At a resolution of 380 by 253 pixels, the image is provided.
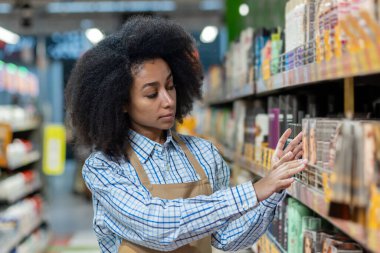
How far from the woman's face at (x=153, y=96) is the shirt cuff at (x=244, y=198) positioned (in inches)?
20.7

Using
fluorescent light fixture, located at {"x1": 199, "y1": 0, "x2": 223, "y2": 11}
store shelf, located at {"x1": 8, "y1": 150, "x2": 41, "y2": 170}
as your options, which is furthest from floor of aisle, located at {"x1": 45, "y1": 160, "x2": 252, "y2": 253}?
fluorescent light fixture, located at {"x1": 199, "y1": 0, "x2": 223, "y2": 11}

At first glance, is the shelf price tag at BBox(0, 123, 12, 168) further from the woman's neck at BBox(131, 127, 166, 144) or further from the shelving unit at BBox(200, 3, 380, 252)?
the woman's neck at BBox(131, 127, 166, 144)

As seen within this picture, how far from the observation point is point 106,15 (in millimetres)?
13531

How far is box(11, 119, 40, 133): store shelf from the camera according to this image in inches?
309

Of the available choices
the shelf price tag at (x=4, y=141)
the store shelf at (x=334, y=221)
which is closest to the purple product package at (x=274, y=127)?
the store shelf at (x=334, y=221)

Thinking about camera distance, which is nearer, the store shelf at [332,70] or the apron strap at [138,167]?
the store shelf at [332,70]

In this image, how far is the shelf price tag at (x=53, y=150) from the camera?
11.6 metres

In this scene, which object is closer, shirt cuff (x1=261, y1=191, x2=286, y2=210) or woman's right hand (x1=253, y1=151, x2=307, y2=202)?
woman's right hand (x1=253, y1=151, x2=307, y2=202)

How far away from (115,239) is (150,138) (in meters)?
0.43

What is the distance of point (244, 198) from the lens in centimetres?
209

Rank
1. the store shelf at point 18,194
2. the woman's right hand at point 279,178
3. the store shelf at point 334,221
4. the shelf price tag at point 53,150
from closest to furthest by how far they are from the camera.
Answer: the store shelf at point 334,221, the woman's right hand at point 279,178, the store shelf at point 18,194, the shelf price tag at point 53,150

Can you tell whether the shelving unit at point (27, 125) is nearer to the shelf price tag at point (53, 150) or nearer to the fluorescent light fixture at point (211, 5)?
the shelf price tag at point (53, 150)

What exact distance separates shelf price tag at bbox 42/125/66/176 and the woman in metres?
8.84

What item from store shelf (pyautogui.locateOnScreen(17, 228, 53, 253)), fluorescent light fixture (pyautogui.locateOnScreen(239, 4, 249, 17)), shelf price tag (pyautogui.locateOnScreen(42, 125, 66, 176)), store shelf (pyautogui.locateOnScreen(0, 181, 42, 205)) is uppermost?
fluorescent light fixture (pyautogui.locateOnScreen(239, 4, 249, 17))
